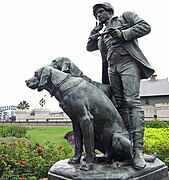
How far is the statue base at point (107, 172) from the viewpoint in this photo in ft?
7.86

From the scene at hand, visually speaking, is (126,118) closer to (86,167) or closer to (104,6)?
(86,167)

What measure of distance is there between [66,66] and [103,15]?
870mm

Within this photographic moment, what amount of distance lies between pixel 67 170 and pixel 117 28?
→ 6.00ft

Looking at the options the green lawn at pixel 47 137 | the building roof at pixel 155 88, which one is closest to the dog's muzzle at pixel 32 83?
the green lawn at pixel 47 137

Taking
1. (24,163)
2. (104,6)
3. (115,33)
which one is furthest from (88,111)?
(24,163)

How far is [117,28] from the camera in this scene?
2.98 m

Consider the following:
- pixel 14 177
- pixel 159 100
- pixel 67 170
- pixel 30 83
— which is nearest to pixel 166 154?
pixel 14 177

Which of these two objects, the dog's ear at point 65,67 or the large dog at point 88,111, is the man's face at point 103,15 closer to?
the dog's ear at point 65,67

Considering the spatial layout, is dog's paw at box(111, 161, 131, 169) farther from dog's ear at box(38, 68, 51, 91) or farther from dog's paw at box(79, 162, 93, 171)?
dog's ear at box(38, 68, 51, 91)

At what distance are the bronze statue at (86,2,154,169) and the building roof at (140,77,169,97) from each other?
98.0 feet

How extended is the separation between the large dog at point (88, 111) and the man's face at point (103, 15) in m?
0.93

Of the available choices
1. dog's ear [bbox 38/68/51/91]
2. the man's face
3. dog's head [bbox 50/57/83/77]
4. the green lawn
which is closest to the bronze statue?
the man's face

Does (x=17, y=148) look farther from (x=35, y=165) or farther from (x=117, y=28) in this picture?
(x=117, y=28)

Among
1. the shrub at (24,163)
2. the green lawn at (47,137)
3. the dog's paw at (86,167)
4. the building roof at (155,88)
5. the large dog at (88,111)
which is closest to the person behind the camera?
the dog's paw at (86,167)
